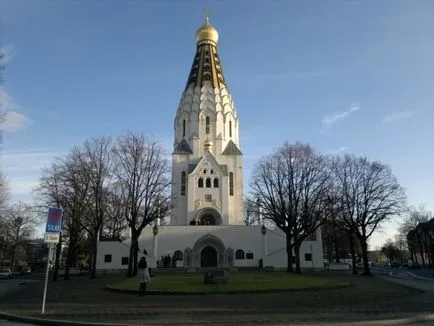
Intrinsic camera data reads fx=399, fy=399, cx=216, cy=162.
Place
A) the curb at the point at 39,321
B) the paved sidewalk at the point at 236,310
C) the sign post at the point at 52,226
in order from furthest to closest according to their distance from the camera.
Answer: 1. the sign post at the point at 52,226
2. the paved sidewalk at the point at 236,310
3. the curb at the point at 39,321

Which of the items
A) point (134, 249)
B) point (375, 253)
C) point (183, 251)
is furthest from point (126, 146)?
point (375, 253)

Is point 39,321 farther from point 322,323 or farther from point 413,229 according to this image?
point 413,229

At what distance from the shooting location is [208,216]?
58312 mm

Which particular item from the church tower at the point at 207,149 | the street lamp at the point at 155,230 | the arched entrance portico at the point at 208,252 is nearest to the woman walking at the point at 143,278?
the street lamp at the point at 155,230

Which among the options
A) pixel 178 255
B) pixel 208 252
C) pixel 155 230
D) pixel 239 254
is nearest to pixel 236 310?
pixel 155 230

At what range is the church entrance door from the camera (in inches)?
1918

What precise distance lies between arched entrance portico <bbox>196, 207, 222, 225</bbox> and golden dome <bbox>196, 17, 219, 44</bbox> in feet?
106

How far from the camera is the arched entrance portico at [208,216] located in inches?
2254

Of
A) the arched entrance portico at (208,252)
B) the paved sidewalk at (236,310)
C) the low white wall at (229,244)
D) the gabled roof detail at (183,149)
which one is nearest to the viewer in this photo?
the paved sidewalk at (236,310)

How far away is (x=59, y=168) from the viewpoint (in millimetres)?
36625

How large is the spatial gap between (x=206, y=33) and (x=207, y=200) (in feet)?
104

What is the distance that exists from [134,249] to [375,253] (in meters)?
164

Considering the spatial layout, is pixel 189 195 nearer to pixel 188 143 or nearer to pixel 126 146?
pixel 188 143

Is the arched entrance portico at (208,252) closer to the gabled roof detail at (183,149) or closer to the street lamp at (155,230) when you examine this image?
the street lamp at (155,230)
